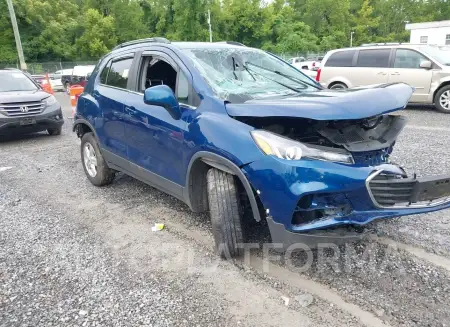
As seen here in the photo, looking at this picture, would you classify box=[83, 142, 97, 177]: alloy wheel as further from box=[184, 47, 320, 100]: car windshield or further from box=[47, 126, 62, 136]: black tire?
box=[47, 126, 62, 136]: black tire

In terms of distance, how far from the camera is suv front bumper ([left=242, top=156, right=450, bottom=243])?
8.25 feet

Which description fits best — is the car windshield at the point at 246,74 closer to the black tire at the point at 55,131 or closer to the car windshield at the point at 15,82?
the black tire at the point at 55,131

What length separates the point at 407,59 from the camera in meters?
10.0

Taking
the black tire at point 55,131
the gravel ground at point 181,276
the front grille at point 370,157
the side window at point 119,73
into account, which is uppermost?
the side window at point 119,73

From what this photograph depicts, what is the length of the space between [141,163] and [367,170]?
2338mm

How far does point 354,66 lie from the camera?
10.8m

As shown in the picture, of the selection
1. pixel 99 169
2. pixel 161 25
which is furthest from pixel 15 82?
pixel 161 25

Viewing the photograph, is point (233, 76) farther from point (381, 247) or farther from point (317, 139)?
point (381, 247)

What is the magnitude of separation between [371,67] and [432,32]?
3144 cm

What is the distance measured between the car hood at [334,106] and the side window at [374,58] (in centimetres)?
828

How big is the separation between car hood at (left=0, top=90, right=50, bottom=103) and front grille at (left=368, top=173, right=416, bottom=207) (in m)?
7.95

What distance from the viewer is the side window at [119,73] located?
14.0ft

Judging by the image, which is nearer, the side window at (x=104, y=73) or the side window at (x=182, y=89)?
the side window at (x=182, y=89)

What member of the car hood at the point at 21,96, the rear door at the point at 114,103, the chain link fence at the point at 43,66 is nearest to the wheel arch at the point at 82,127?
the rear door at the point at 114,103
